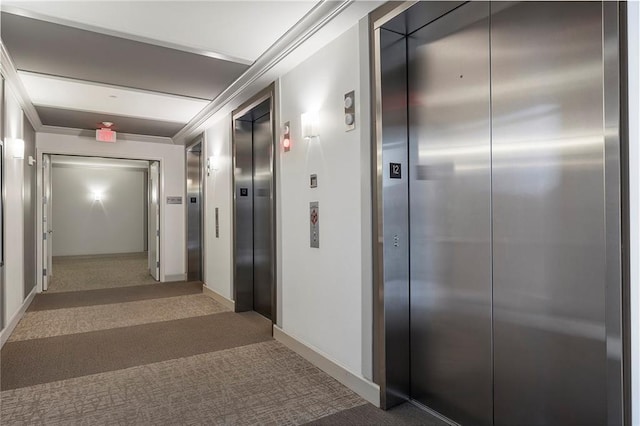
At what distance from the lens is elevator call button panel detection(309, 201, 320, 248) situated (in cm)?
361

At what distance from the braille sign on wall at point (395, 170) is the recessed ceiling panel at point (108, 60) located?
7.65 feet

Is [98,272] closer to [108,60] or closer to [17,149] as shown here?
[17,149]

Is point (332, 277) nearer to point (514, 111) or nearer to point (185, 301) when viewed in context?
point (514, 111)

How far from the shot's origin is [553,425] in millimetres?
2133

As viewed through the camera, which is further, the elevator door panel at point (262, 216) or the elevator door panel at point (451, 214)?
the elevator door panel at point (262, 216)

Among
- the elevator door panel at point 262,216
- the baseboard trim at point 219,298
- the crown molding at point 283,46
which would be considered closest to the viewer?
the crown molding at point 283,46

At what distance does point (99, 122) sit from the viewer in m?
6.77

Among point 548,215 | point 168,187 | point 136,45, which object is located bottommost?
point 548,215

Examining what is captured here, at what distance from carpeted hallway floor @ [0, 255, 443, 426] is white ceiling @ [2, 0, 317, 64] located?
3.06 m

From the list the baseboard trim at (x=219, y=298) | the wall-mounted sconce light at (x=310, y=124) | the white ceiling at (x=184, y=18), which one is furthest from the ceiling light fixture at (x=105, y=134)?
the wall-mounted sconce light at (x=310, y=124)

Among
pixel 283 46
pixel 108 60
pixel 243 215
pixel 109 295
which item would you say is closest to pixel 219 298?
pixel 243 215

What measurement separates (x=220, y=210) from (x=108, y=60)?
9.17ft

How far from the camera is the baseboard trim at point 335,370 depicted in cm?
293

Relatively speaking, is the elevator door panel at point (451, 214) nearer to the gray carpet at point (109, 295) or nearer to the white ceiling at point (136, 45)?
the white ceiling at point (136, 45)
